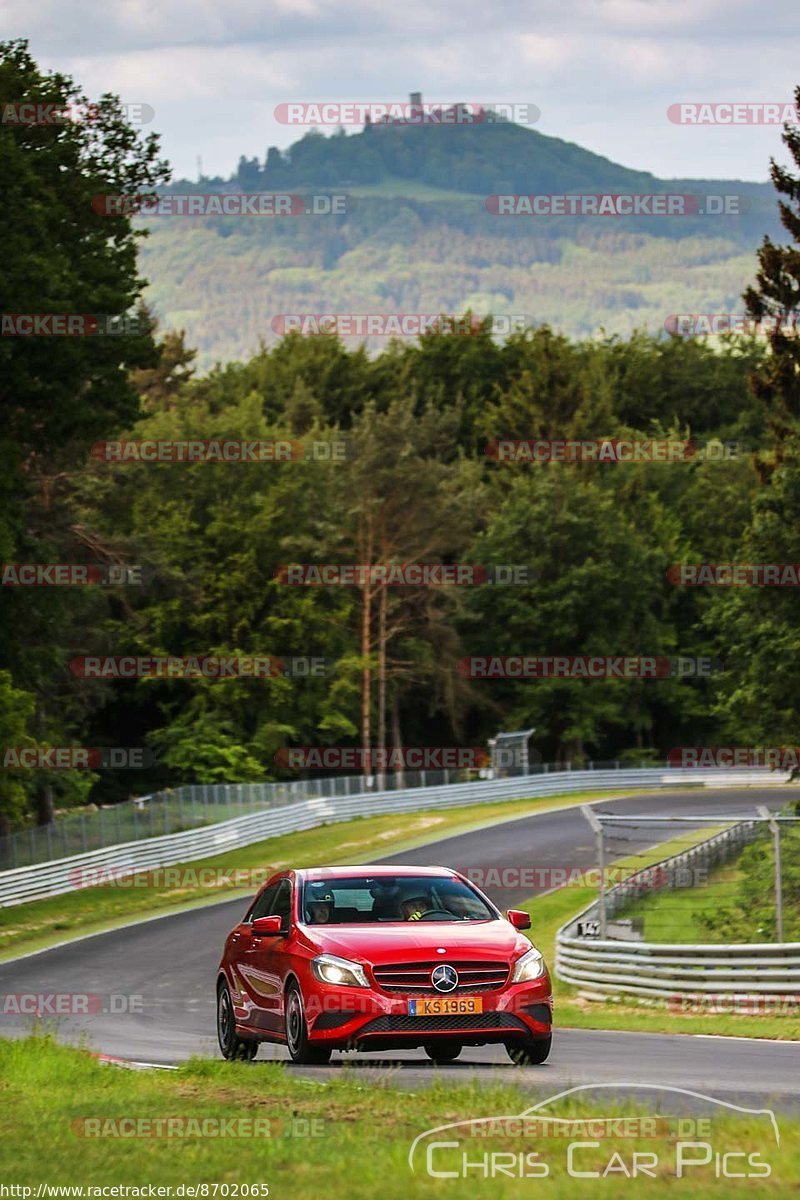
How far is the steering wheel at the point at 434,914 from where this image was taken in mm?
14125

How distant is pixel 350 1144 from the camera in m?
8.61

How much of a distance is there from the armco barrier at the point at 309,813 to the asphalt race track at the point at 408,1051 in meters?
4.10

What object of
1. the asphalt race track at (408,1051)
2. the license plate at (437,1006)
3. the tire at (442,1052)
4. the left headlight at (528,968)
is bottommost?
the asphalt race track at (408,1051)

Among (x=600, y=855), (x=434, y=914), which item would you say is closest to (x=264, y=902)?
(x=434, y=914)

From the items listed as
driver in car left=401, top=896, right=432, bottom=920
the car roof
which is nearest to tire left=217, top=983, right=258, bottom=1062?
the car roof

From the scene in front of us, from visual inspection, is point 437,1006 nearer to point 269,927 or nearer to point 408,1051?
point 269,927

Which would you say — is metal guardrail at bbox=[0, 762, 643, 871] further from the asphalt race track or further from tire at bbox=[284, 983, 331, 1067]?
tire at bbox=[284, 983, 331, 1067]

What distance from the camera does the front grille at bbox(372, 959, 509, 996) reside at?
13008 millimetres

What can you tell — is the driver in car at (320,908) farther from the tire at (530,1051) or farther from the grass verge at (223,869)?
the grass verge at (223,869)

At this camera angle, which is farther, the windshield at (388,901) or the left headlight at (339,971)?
the windshield at (388,901)

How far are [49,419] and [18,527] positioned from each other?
9.48 feet

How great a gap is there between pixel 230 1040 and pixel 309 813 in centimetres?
4461

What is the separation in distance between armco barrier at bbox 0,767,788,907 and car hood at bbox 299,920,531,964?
27643 millimetres

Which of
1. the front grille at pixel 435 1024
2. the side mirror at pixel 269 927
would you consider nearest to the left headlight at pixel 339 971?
the front grille at pixel 435 1024
